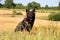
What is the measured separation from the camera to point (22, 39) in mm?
4547

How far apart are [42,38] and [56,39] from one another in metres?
0.25

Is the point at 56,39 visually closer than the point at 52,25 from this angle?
Yes

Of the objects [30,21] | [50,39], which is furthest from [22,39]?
[30,21]

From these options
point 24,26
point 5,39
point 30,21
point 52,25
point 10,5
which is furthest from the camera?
point 10,5

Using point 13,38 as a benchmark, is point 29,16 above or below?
below

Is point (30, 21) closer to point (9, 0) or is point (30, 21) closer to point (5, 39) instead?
point (5, 39)

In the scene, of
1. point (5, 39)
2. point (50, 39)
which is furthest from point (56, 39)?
point (5, 39)

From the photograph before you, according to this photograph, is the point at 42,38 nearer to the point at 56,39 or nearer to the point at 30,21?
the point at 56,39

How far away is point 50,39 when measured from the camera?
4570 millimetres

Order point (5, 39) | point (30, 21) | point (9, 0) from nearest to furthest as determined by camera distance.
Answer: point (5, 39) < point (30, 21) < point (9, 0)

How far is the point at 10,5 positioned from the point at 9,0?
30.7 feet

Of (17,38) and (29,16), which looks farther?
(29,16)

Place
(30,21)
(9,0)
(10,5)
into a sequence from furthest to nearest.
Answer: (10,5) < (9,0) < (30,21)

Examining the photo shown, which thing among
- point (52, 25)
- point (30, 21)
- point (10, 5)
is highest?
point (52, 25)
